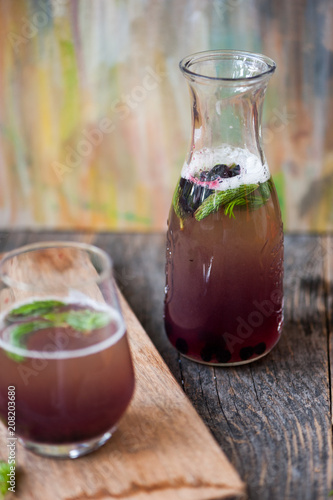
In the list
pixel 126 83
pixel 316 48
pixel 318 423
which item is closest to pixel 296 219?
pixel 316 48

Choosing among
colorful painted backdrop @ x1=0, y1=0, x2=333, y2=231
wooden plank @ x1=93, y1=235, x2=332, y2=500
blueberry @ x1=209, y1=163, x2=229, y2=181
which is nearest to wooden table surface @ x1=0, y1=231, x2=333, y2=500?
wooden plank @ x1=93, y1=235, x2=332, y2=500

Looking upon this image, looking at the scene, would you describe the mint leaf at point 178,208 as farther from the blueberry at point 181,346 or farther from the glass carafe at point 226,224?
the blueberry at point 181,346

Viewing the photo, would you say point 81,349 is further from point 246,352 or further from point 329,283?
point 329,283

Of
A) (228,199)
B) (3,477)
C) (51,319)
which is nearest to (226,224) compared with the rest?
(228,199)

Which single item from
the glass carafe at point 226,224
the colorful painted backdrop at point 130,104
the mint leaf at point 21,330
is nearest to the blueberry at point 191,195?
the glass carafe at point 226,224

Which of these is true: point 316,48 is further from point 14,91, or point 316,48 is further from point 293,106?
point 14,91
